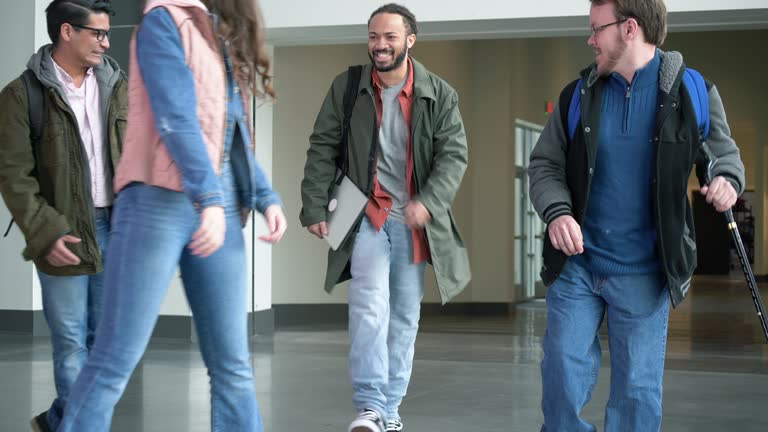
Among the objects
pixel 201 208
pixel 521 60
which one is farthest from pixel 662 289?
pixel 521 60

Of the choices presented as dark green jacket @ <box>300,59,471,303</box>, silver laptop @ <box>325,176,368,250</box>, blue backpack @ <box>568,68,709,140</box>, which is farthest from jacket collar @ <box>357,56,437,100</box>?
blue backpack @ <box>568,68,709,140</box>

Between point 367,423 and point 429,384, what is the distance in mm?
2080

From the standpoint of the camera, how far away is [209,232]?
104 inches

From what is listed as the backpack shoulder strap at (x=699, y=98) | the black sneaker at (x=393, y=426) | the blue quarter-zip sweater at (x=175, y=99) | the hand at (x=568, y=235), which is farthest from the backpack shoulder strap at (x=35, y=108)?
the backpack shoulder strap at (x=699, y=98)

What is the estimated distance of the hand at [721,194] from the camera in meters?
3.15

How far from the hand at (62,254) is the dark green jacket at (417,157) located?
122 cm

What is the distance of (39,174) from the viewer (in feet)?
13.1

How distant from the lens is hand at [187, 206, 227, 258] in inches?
104

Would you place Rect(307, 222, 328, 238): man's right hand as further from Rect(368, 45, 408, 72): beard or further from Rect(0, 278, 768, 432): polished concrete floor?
Rect(0, 278, 768, 432): polished concrete floor

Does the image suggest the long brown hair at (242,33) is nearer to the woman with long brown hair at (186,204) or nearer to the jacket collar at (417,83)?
the woman with long brown hair at (186,204)

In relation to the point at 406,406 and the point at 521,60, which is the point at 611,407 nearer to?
the point at 406,406

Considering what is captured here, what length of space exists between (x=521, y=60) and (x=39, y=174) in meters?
10.8

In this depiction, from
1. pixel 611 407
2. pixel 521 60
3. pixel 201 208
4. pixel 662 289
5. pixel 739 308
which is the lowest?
pixel 739 308

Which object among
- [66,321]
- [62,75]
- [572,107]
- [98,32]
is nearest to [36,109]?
[62,75]
